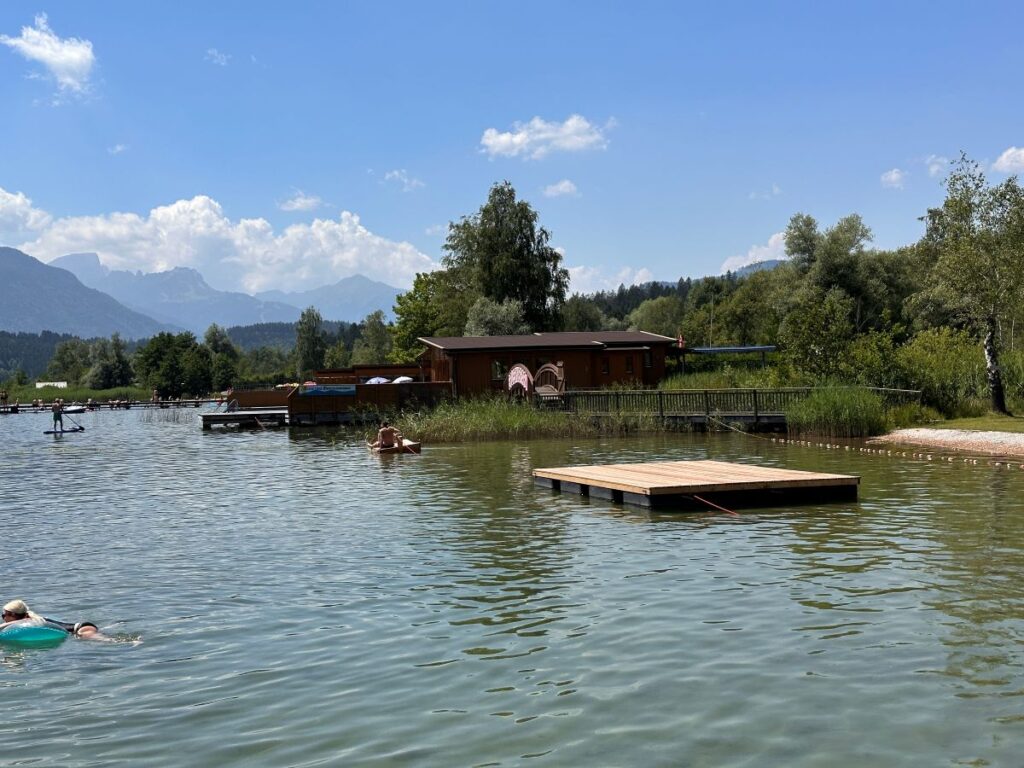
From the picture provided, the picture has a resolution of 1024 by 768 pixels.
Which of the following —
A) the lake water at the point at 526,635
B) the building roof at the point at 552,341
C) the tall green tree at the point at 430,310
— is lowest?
the lake water at the point at 526,635

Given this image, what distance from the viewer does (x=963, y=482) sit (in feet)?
76.1

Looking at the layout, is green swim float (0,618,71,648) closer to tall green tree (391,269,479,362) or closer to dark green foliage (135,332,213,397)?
tall green tree (391,269,479,362)

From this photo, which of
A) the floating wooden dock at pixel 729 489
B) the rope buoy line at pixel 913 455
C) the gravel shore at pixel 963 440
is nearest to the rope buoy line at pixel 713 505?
the floating wooden dock at pixel 729 489

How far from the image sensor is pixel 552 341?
2275 inches

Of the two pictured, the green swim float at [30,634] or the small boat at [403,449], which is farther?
the small boat at [403,449]

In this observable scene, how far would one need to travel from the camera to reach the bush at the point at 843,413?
35500 millimetres

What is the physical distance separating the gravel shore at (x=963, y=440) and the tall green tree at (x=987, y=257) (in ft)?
15.8

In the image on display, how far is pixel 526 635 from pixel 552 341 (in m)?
47.1

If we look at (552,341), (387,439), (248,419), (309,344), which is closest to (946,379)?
(387,439)

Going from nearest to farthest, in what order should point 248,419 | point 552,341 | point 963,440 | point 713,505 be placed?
1. point 713,505
2. point 963,440
3. point 552,341
4. point 248,419

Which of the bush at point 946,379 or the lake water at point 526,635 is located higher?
the bush at point 946,379

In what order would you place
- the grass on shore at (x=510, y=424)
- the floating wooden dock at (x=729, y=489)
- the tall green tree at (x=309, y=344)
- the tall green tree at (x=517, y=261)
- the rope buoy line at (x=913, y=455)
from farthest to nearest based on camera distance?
the tall green tree at (x=309, y=344)
the tall green tree at (x=517, y=261)
the grass on shore at (x=510, y=424)
the rope buoy line at (x=913, y=455)
the floating wooden dock at (x=729, y=489)

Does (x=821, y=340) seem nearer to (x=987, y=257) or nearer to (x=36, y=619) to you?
(x=987, y=257)

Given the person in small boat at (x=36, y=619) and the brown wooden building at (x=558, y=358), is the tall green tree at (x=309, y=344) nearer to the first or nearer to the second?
the brown wooden building at (x=558, y=358)
